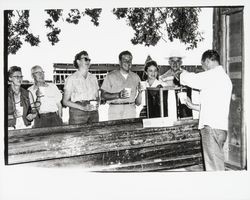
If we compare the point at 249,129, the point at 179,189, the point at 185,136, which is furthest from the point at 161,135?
the point at 249,129

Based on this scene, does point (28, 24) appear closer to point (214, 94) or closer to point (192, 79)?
point (192, 79)

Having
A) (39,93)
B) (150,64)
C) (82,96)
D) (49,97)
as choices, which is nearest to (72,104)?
(82,96)

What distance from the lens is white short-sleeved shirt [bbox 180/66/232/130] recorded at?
171 inches

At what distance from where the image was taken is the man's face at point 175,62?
4430 millimetres

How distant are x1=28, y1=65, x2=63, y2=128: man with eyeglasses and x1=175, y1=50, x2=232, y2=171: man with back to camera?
1509 mm

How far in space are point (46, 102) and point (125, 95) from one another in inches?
35.4

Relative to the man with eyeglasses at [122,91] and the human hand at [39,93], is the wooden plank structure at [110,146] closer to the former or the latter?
the man with eyeglasses at [122,91]

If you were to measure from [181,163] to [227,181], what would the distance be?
0.55 m

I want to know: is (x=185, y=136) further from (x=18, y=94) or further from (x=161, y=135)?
(x=18, y=94)

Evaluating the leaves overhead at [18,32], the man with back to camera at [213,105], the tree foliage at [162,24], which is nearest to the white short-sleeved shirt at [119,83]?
the tree foliage at [162,24]

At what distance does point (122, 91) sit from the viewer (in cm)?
446

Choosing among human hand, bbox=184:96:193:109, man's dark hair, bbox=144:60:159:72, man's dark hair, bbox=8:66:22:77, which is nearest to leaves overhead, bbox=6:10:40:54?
man's dark hair, bbox=8:66:22:77

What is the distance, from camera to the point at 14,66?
170 inches

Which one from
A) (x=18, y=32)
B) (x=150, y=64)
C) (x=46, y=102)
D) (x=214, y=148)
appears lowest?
(x=214, y=148)
